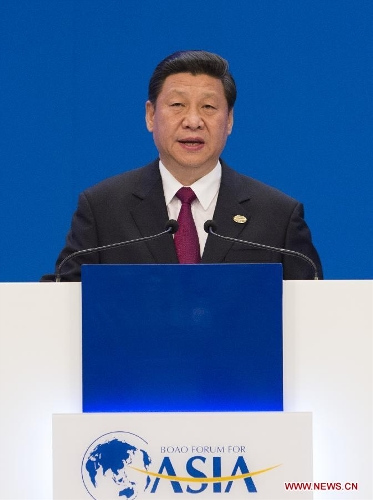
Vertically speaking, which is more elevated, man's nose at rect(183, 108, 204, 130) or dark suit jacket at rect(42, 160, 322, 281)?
man's nose at rect(183, 108, 204, 130)

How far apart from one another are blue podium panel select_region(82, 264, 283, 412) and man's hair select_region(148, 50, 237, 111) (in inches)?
43.2

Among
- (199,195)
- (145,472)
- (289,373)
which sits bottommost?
(145,472)

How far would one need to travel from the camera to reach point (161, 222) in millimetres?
2701

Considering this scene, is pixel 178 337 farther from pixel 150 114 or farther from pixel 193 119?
pixel 150 114

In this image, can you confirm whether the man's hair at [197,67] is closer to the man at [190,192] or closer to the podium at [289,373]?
the man at [190,192]

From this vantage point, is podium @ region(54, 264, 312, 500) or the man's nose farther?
the man's nose

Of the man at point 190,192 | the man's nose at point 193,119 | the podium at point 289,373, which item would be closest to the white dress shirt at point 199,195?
the man at point 190,192

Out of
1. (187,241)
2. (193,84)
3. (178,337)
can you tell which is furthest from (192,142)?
(178,337)

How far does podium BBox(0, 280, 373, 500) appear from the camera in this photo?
1.80 m

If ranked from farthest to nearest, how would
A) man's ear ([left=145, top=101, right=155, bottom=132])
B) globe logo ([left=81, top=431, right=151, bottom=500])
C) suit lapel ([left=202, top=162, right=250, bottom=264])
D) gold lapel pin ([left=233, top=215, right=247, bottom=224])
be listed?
1. man's ear ([left=145, top=101, right=155, bottom=132])
2. gold lapel pin ([left=233, top=215, right=247, bottom=224])
3. suit lapel ([left=202, top=162, right=250, bottom=264])
4. globe logo ([left=81, top=431, right=151, bottom=500])

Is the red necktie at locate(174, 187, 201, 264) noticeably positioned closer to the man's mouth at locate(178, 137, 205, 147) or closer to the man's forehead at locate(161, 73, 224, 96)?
the man's mouth at locate(178, 137, 205, 147)

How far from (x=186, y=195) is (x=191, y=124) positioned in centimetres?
19

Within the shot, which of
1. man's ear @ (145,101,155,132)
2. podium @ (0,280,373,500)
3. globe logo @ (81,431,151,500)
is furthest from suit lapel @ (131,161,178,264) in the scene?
globe logo @ (81,431,151,500)

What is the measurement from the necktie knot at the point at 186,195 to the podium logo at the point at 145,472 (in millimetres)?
1106
